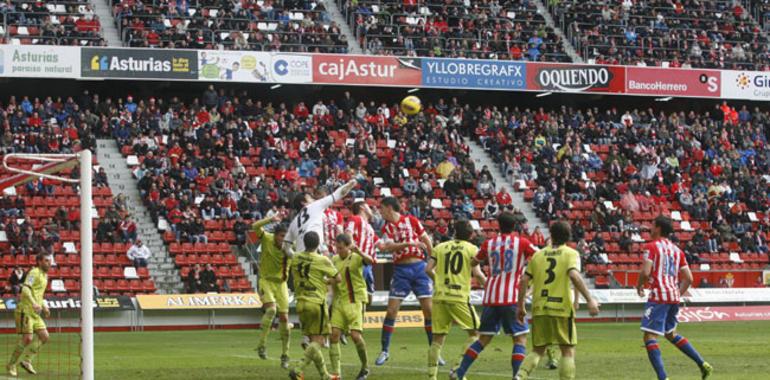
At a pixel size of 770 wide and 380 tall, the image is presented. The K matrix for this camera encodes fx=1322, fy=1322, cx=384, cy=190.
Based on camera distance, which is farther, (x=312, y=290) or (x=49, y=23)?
(x=49, y=23)

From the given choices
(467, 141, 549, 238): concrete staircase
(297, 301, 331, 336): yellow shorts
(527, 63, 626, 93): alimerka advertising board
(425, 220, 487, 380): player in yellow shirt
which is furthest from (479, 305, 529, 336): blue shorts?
(527, 63, 626, 93): alimerka advertising board

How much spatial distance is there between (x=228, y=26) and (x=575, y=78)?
13.6 m

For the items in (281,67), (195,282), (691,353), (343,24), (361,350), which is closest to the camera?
(691,353)

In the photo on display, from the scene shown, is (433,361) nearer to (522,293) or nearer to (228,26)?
(522,293)

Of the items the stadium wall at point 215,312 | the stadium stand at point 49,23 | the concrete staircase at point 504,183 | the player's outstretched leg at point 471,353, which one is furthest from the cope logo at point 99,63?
the player's outstretched leg at point 471,353

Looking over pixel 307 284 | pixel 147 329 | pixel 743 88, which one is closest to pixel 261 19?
pixel 147 329

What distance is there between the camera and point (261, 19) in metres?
48.7

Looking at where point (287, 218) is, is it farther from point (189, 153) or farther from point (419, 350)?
point (419, 350)

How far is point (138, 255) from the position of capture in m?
37.9

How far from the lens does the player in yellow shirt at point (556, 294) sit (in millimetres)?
14719

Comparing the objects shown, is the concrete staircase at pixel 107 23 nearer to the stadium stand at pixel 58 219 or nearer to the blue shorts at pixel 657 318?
the stadium stand at pixel 58 219

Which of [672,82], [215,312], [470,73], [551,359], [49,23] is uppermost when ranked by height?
[49,23]

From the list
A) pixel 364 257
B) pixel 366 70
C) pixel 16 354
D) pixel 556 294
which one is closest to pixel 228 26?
pixel 366 70

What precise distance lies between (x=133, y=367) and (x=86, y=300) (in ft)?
19.8
